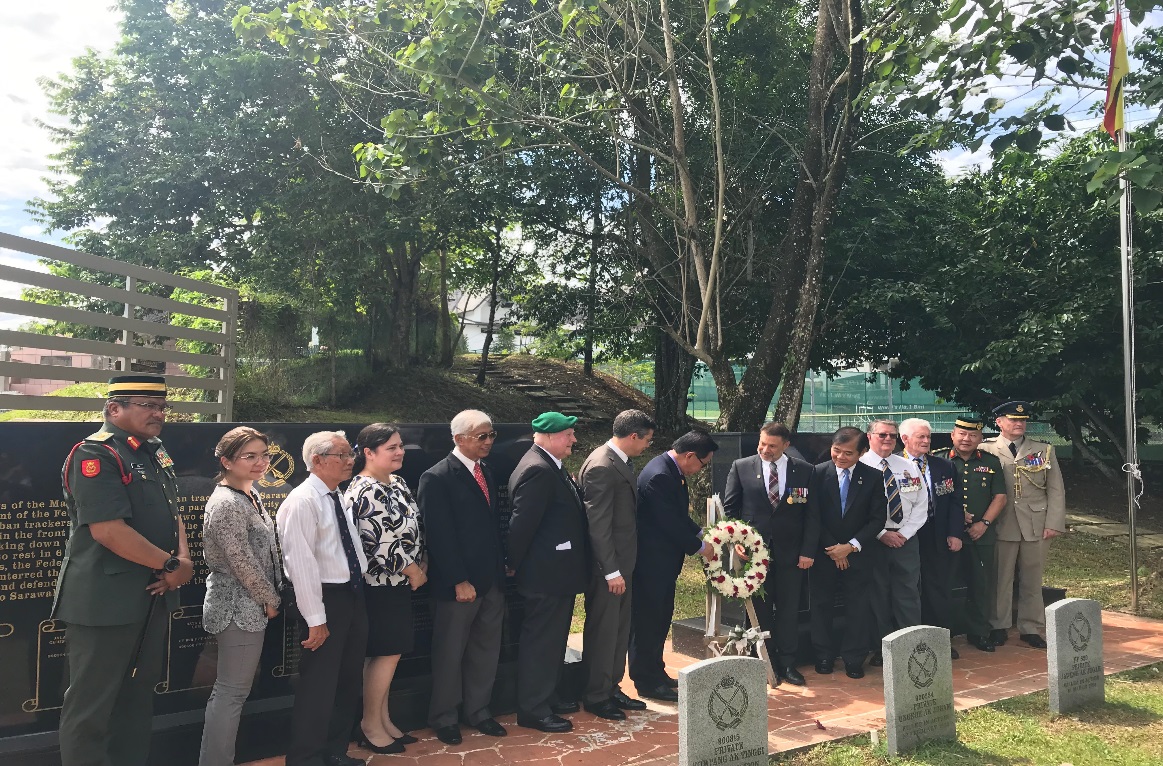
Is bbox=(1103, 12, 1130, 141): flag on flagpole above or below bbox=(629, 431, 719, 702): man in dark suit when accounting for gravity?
above

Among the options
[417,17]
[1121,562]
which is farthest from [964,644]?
[417,17]

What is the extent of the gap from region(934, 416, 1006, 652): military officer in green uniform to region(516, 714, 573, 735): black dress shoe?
14.0 ft

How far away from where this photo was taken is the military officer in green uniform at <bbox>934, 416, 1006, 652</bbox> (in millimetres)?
7836

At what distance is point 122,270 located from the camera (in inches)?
375

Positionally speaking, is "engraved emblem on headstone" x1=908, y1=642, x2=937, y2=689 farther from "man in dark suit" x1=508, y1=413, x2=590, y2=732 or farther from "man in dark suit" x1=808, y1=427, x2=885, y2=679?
"man in dark suit" x1=508, y1=413, x2=590, y2=732

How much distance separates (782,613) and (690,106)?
39.9 feet

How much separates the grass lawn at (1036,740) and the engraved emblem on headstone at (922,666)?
0.38 m

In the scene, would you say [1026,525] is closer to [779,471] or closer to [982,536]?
[982,536]

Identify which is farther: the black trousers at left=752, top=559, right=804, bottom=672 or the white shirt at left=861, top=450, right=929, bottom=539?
the white shirt at left=861, top=450, right=929, bottom=539

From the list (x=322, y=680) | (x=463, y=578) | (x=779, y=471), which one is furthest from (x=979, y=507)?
(x=322, y=680)

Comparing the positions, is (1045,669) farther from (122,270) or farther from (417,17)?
(122,270)

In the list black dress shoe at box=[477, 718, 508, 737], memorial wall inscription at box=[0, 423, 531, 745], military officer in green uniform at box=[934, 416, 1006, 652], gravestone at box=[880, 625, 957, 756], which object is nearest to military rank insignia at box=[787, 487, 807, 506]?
gravestone at box=[880, 625, 957, 756]

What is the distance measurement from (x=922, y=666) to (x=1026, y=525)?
3367 millimetres

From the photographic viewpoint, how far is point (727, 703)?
178 inches
